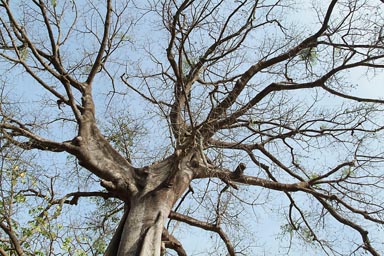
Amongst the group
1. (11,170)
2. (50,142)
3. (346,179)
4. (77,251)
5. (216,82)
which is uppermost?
(216,82)

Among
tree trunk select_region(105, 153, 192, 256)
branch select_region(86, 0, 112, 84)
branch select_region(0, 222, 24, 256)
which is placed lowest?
branch select_region(0, 222, 24, 256)

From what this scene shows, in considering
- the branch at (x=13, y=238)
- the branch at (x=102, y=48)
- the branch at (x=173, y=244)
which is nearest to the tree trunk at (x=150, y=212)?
the branch at (x=173, y=244)

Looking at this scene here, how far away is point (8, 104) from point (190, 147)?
2020 millimetres

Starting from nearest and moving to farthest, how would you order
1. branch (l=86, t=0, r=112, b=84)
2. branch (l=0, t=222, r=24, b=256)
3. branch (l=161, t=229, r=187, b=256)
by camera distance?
branch (l=0, t=222, r=24, b=256), branch (l=161, t=229, r=187, b=256), branch (l=86, t=0, r=112, b=84)

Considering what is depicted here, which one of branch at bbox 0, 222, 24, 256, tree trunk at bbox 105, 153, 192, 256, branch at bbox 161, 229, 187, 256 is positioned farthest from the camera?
branch at bbox 161, 229, 187, 256

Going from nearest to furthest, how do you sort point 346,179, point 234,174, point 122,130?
point 234,174
point 346,179
point 122,130

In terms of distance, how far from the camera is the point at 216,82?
17.3 ft

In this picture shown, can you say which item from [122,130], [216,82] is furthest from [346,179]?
[122,130]

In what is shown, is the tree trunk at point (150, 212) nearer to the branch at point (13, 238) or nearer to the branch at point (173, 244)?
the branch at point (173, 244)

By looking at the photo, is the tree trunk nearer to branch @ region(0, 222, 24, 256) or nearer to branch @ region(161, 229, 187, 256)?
branch @ region(161, 229, 187, 256)

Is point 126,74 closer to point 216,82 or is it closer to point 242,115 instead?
point 216,82

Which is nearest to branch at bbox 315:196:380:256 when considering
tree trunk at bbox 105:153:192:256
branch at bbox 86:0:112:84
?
tree trunk at bbox 105:153:192:256

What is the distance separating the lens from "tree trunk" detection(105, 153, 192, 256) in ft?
11.8

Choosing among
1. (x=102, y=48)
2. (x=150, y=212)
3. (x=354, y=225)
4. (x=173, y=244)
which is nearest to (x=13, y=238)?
(x=150, y=212)
